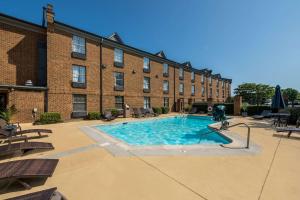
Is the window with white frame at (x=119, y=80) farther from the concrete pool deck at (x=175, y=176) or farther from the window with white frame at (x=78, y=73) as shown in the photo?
the concrete pool deck at (x=175, y=176)

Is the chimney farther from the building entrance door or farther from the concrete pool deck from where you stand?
the concrete pool deck

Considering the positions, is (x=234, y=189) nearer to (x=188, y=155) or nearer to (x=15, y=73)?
(x=188, y=155)

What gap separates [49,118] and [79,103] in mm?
3505

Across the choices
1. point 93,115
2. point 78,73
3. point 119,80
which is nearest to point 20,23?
point 78,73

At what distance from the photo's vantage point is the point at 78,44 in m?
15.7

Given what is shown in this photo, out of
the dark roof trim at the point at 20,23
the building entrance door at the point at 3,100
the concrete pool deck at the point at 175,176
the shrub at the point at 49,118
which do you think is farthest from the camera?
the dark roof trim at the point at 20,23

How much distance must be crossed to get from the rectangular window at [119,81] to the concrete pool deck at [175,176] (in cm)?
1406

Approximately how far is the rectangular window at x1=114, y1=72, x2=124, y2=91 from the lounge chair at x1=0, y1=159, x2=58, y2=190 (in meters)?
15.5

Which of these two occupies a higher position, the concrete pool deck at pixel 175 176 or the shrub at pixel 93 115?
the shrub at pixel 93 115

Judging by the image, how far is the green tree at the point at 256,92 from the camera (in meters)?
49.0

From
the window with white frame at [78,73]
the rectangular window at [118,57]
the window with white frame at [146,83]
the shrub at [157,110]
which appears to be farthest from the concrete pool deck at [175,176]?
the window with white frame at [146,83]

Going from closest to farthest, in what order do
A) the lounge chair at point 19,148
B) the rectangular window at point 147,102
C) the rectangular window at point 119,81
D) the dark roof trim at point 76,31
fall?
1. the lounge chair at point 19,148
2. the dark roof trim at point 76,31
3. the rectangular window at point 119,81
4. the rectangular window at point 147,102

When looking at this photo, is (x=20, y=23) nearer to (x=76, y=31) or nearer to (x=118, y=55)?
(x=76, y=31)

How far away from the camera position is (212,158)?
466cm
